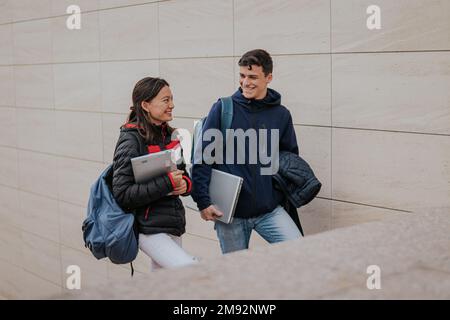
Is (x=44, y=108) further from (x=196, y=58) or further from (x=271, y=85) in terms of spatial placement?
(x=271, y=85)

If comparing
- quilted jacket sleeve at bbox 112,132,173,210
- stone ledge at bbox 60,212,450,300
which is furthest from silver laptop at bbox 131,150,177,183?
stone ledge at bbox 60,212,450,300

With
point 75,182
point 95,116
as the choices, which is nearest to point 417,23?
point 95,116

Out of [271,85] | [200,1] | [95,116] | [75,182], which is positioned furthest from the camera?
[75,182]

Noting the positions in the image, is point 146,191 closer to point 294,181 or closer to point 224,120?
point 224,120

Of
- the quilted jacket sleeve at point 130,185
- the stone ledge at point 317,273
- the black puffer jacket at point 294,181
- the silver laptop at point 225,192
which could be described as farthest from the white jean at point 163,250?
the stone ledge at point 317,273

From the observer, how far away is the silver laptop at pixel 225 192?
188 inches

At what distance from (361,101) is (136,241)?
2.04 metres

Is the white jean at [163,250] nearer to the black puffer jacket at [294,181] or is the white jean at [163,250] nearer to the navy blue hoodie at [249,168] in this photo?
the navy blue hoodie at [249,168]

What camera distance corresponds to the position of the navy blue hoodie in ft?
15.9

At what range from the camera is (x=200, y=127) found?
504 cm

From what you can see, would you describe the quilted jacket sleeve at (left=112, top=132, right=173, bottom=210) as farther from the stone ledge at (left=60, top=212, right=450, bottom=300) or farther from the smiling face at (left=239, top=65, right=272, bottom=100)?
the stone ledge at (left=60, top=212, right=450, bottom=300)

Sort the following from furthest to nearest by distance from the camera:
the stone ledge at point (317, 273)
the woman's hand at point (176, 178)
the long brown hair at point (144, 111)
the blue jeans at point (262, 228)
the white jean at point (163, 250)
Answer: the blue jeans at point (262, 228) → the long brown hair at point (144, 111) → the woman's hand at point (176, 178) → the white jean at point (163, 250) → the stone ledge at point (317, 273)

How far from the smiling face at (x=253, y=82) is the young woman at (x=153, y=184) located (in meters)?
0.53

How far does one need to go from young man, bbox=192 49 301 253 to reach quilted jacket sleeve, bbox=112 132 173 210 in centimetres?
45
